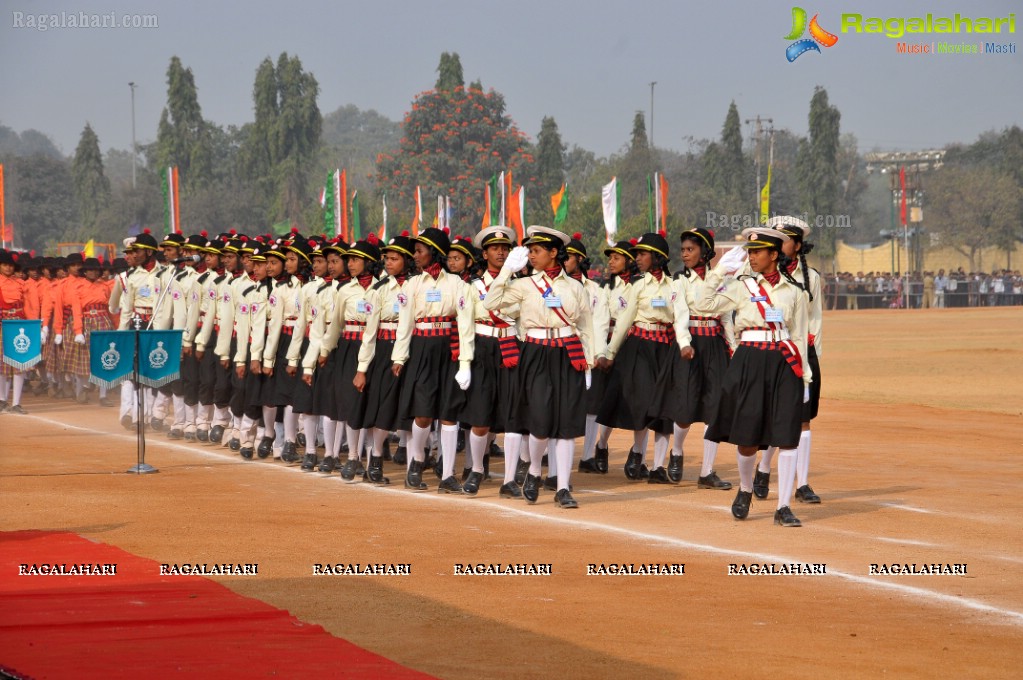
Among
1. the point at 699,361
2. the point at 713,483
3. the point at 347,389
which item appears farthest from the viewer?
the point at 347,389

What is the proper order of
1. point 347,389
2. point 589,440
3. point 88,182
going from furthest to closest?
point 88,182 < point 589,440 < point 347,389

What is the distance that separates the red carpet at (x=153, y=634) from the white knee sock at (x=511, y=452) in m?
4.05

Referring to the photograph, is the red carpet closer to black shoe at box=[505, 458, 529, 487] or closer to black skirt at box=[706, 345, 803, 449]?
black skirt at box=[706, 345, 803, 449]

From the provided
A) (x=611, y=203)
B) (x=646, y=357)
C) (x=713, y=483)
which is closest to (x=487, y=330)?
(x=646, y=357)

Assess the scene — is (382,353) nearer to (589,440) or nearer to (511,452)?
(511,452)

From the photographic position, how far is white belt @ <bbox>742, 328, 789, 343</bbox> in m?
10.4

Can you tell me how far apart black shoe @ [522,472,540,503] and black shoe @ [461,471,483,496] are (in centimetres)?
61

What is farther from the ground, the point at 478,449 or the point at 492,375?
the point at 492,375

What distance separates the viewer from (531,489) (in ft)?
37.3

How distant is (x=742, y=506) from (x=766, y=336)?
4.37 feet

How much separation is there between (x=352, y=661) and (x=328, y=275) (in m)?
8.01

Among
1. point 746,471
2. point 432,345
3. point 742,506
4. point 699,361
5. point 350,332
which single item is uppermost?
point 350,332

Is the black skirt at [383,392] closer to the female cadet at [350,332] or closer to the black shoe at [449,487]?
the female cadet at [350,332]

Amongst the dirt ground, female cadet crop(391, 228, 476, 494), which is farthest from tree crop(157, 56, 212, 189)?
female cadet crop(391, 228, 476, 494)
